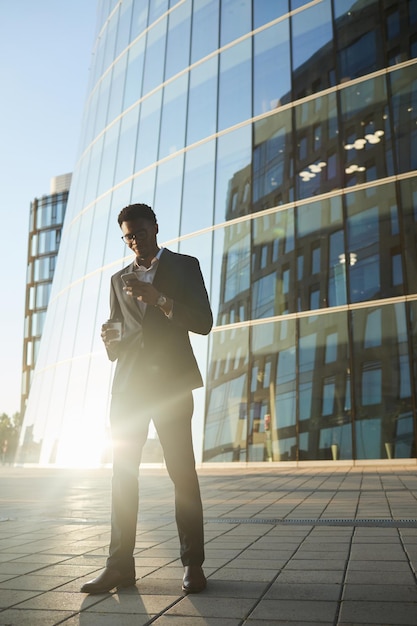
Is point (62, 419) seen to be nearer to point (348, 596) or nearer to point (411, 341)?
point (411, 341)

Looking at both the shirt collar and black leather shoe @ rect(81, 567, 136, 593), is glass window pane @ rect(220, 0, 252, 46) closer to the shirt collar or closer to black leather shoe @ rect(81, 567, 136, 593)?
the shirt collar

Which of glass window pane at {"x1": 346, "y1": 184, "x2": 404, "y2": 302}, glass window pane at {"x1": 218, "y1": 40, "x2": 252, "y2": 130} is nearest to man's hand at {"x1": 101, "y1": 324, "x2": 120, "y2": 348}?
glass window pane at {"x1": 346, "y1": 184, "x2": 404, "y2": 302}

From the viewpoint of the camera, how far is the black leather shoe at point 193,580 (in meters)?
3.17

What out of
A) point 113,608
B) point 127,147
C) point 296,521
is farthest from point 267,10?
point 113,608

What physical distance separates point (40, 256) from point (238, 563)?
50503mm

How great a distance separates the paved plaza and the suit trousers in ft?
0.85

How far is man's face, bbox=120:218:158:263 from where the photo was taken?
11.4ft

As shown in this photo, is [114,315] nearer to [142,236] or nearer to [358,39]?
[142,236]

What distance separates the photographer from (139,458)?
3400mm

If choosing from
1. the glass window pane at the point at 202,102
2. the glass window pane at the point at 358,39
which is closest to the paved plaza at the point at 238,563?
the glass window pane at the point at 358,39

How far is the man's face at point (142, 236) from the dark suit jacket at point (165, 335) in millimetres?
102

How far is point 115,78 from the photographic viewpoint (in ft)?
82.5

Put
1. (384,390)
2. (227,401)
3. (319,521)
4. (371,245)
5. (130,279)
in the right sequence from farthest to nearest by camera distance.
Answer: (227,401) → (371,245) → (384,390) → (319,521) → (130,279)

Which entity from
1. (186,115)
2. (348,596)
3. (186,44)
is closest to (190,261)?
(348,596)
